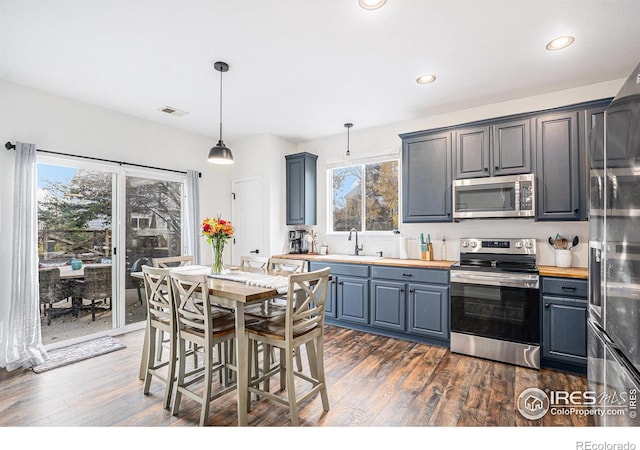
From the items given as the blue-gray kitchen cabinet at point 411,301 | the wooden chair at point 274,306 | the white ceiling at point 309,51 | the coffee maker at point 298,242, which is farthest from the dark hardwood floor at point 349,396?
the white ceiling at point 309,51

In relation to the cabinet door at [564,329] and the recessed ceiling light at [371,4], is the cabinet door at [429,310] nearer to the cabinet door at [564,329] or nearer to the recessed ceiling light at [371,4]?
the cabinet door at [564,329]

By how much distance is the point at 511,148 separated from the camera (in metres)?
3.34

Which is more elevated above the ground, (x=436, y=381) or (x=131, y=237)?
(x=131, y=237)

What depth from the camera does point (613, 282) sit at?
1.62 meters

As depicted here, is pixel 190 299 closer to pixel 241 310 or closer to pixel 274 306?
pixel 241 310

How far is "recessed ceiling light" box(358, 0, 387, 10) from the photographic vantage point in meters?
2.06

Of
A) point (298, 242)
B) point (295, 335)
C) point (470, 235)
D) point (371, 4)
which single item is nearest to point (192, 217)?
point (298, 242)

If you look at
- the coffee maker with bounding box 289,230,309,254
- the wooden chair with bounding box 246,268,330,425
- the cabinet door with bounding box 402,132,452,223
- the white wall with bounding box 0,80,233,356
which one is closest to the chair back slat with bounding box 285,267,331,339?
the wooden chair with bounding box 246,268,330,425

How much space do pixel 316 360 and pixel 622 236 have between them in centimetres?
191

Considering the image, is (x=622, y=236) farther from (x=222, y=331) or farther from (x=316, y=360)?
(x=222, y=331)

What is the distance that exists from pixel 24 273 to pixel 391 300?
12.2 ft

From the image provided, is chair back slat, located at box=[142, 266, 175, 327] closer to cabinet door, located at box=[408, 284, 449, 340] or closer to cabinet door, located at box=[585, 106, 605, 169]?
cabinet door, located at box=[408, 284, 449, 340]

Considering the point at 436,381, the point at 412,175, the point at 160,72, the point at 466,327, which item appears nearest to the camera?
the point at 436,381
